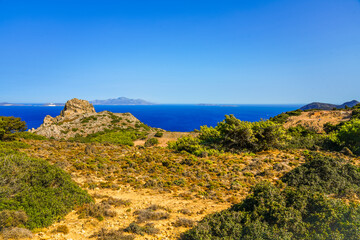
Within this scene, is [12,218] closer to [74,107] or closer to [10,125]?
[10,125]

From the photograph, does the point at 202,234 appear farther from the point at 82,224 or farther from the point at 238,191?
the point at 238,191

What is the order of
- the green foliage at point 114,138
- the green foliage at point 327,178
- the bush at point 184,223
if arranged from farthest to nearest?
1. the green foliage at point 114,138
2. the green foliage at point 327,178
3. the bush at point 184,223

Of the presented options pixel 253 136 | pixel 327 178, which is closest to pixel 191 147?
pixel 253 136

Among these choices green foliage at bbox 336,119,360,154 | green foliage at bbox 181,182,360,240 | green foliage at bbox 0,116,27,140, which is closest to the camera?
green foliage at bbox 181,182,360,240

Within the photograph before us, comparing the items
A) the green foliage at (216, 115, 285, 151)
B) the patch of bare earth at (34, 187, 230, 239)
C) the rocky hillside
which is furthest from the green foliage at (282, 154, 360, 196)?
the rocky hillside

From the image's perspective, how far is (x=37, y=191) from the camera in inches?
307

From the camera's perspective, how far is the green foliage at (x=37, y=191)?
6.88 metres

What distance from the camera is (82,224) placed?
7062 millimetres

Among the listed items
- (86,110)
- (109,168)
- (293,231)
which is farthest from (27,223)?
(86,110)

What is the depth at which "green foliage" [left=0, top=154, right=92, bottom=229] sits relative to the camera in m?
6.88

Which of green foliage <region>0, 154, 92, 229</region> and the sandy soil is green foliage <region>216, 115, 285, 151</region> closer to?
green foliage <region>0, 154, 92, 229</region>

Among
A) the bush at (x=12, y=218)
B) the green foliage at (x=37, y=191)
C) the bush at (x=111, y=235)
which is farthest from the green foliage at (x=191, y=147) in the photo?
the bush at (x=12, y=218)

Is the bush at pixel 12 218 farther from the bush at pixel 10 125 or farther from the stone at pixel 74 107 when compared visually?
the stone at pixel 74 107

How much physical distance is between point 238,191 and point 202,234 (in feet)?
18.3
